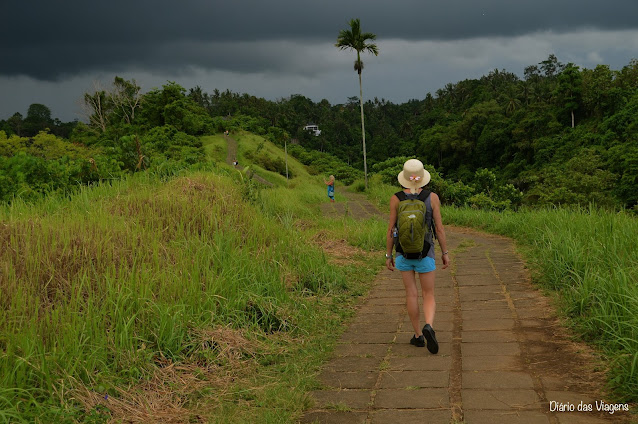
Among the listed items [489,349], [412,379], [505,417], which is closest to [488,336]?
[489,349]

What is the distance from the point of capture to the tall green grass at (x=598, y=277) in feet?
12.1

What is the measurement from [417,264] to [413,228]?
0.37m

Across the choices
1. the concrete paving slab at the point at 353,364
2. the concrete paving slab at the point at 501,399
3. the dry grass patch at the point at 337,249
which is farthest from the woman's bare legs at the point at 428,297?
the dry grass patch at the point at 337,249

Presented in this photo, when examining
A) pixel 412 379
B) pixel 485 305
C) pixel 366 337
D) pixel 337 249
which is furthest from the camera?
pixel 337 249

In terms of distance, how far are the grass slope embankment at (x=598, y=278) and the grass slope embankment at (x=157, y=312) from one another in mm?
2038

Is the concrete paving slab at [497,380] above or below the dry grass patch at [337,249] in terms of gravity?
above

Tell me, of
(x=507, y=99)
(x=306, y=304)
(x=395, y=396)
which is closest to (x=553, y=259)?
(x=306, y=304)

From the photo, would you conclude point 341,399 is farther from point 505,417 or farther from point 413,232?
point 413,232

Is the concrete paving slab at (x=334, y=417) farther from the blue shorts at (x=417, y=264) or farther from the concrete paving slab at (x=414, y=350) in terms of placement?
the blue shorts at (x=417, y=264)

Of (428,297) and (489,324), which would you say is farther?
(489,324)

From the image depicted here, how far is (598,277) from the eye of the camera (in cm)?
479

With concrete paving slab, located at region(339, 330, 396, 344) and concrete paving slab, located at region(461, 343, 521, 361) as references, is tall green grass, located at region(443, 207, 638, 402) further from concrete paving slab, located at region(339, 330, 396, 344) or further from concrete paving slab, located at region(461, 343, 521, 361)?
concrete paving slab, located at region(339, 330, 396, 344)

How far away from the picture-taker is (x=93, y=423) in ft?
10.2

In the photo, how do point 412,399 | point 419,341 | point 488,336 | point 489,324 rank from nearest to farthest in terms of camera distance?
point 412,399 → point 419,341 → point 488,336 → point 489,324
